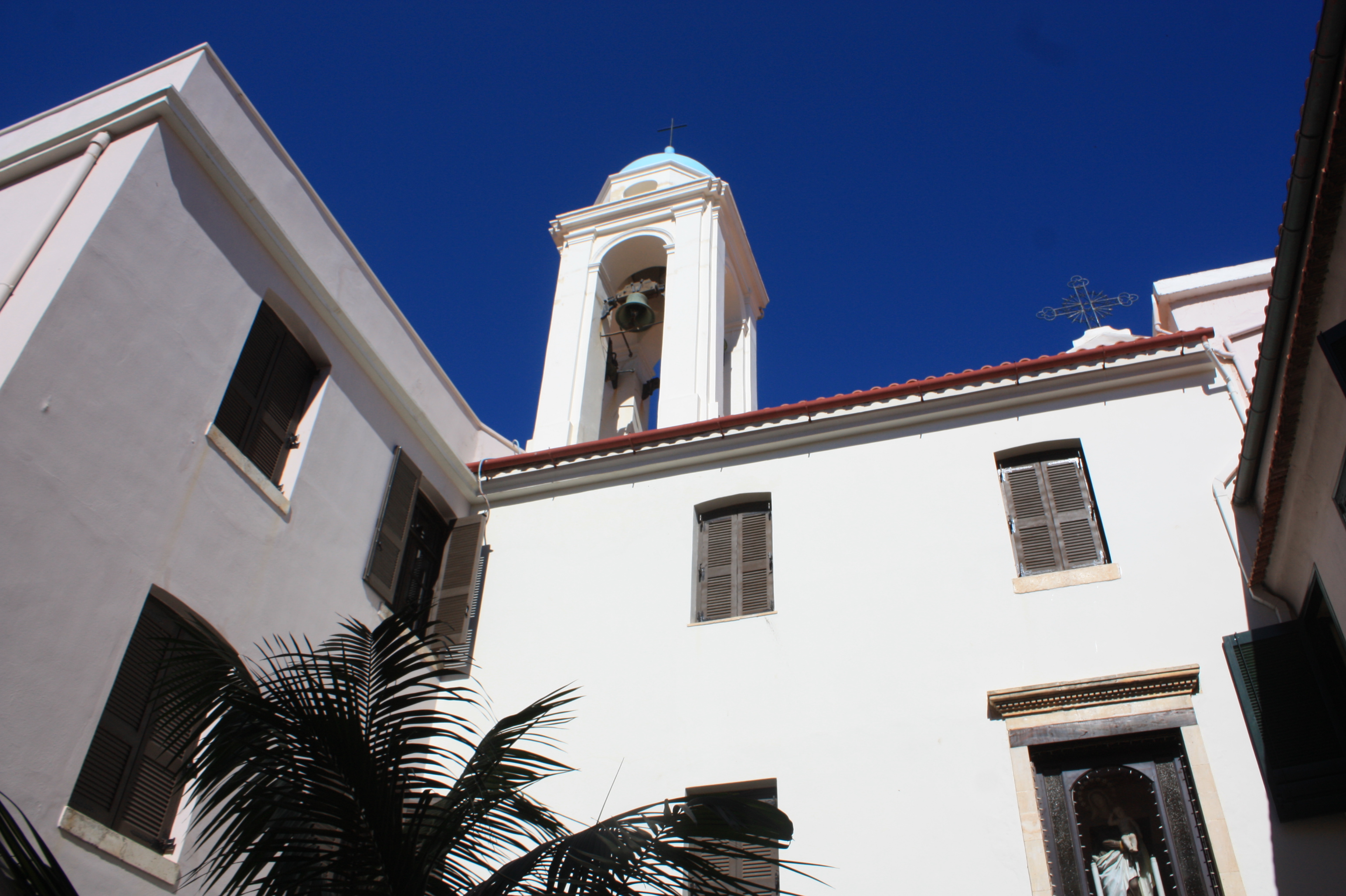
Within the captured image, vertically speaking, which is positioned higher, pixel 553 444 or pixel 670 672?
pixel 553 444

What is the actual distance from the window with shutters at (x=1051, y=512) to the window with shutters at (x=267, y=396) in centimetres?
645

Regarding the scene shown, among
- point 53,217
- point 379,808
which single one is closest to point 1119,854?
point 379,808

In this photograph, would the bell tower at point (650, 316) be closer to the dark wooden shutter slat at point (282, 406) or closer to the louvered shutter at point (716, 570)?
the louvered shutter at point (716, 570)

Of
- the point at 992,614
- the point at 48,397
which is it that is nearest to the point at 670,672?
the point at 992,614

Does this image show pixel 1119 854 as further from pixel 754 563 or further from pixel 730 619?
pixel 754 563

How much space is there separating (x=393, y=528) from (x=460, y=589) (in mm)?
961

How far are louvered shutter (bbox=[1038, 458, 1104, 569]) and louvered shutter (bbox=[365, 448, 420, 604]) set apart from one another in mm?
6186

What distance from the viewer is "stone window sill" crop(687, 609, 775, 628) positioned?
404 inches

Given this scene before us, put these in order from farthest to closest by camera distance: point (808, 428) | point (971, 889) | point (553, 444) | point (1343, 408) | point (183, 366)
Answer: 1. point (553, 444)
2. point (808, 428)
3. point (183, 366)
4. point (971, 889)
5. point (1343, 408)

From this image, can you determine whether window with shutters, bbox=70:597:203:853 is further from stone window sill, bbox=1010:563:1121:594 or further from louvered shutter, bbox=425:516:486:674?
stone window sill, bbox=1010:563:1121:594

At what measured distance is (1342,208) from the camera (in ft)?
20.3

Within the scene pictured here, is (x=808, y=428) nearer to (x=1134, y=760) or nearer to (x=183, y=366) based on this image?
(x=1134, y=760)

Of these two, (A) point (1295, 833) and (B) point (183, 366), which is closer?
(A) point (1295, 833)

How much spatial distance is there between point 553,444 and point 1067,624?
9.36m
